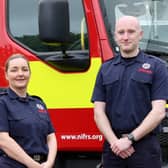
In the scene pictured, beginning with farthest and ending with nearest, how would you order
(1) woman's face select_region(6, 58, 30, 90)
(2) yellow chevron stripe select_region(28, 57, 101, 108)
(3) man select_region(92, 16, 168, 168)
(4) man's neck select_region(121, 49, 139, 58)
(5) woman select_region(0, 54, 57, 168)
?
(2) yellow chevron stripe select_region(28, 57, 101, 108) < (4) man's neck select_region(121, 49, 139, 58) < (3) man select_region(92, 16, 168, 168) < (1) woman's face select_region(6, 58, 30, 90) < (5) woman select_region(0, 54, 57, 168)

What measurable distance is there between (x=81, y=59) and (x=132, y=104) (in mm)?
947

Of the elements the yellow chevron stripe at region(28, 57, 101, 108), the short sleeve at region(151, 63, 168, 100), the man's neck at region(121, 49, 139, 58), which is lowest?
the yellow chevron stripe at region(28, 57, 101, 108)

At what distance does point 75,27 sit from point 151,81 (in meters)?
1.08

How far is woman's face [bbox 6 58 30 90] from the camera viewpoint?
10.8ft

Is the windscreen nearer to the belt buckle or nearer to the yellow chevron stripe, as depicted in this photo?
Answer: the yellow chevron stripe

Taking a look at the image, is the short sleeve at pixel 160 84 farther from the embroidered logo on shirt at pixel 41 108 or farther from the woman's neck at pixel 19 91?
the woman's neck at pixel 19 91

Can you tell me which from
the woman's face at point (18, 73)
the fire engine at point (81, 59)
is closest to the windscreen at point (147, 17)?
the fire engine at point (81, 59)

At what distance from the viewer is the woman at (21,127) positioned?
3188 mm

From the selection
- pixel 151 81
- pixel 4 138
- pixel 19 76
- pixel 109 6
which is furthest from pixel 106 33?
pixel 4 138

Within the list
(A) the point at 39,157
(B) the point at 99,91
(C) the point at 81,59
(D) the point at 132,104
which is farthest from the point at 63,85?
(A) the point at 39,157

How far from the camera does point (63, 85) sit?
427 centimetres

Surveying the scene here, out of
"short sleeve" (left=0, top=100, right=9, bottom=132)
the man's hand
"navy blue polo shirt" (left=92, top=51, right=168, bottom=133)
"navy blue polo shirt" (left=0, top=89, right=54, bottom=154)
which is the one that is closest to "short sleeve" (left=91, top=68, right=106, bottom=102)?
"navy blue polo shirt" (left=92, top=51, right=168, bottom=133)

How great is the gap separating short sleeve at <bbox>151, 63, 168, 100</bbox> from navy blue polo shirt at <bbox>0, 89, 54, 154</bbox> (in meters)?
0.72

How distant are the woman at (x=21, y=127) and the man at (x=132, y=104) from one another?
409 mm
